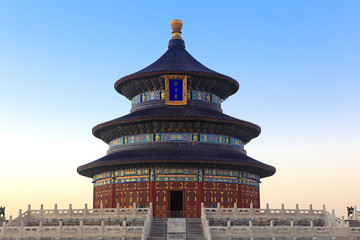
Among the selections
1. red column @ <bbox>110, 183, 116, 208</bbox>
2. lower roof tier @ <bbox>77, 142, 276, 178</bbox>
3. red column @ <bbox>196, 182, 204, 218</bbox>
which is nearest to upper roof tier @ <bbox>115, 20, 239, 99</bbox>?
lower roof tier @ <bbox>77, 142, 276, 178</bbox>

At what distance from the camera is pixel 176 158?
4259cm

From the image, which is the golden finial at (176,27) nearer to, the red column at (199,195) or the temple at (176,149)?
the temple at (176,149)

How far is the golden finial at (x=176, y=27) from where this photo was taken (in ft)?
185

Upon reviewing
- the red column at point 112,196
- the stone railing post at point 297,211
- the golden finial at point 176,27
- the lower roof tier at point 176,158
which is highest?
the golden finial at point 176,27

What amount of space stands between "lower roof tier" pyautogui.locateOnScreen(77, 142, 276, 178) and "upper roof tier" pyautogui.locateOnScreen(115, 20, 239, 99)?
6816mm

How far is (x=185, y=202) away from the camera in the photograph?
4347 cm

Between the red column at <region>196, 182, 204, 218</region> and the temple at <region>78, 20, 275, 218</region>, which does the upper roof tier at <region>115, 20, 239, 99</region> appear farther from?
the red column at <region>196, 182, 204, 218</region>

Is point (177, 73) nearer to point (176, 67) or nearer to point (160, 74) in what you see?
point (176, 67)

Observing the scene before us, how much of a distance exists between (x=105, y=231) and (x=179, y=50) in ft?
93.4

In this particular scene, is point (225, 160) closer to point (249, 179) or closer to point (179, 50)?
Answer: point (249, 179)

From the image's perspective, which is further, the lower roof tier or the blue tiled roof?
the blue tiled roof

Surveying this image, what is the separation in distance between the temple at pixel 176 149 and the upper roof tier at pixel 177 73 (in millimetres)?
98

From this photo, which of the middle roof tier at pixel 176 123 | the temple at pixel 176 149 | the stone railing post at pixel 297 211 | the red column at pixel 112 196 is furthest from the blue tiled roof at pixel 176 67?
the stone railing post at pixel 297 211

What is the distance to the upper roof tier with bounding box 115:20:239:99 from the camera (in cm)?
4909
